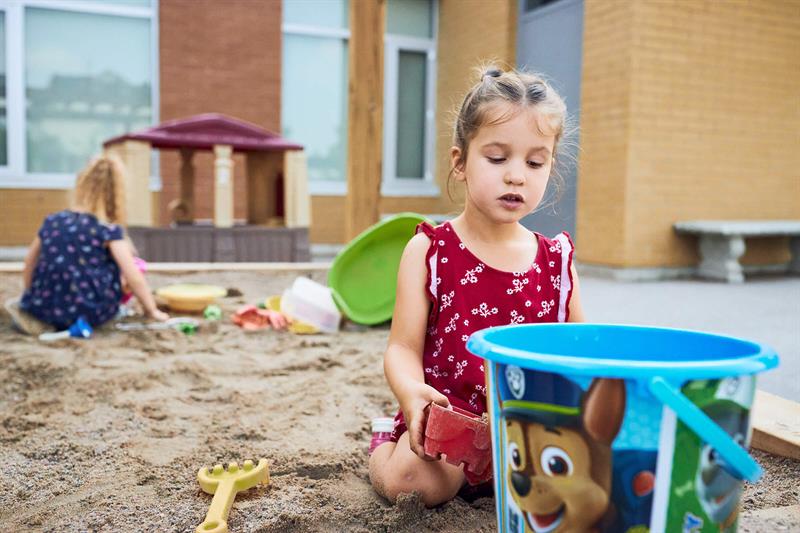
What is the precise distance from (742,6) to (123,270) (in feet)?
14.9

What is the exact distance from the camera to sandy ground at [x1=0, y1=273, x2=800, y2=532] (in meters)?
1.26

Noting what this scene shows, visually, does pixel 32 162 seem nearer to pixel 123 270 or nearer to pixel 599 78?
pixel 123 270

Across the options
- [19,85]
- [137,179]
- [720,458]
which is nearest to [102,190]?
[137,179]

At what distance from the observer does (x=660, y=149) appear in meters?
5.15

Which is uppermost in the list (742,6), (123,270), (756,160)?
(742,6)

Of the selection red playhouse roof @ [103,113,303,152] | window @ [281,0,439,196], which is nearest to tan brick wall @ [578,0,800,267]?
red playhouse roof @ [103,113,303,152]

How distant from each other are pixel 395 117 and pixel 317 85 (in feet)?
2.98

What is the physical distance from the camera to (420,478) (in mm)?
1291

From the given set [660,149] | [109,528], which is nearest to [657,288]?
[660,149]

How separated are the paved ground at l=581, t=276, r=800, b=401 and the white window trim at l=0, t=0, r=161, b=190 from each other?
490cm

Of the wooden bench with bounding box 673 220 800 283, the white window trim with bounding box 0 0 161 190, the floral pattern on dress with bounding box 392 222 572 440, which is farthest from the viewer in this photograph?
the white window trim with bounding box 0 0 161 190

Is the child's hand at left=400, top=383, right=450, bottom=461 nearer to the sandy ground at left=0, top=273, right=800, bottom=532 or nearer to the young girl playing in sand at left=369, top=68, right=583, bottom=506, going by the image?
the young girl playing in sand at left=369, top=68, right=583, bottom=506

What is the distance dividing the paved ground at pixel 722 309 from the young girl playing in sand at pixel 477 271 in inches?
42.4

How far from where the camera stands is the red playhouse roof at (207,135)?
547 centimetres
